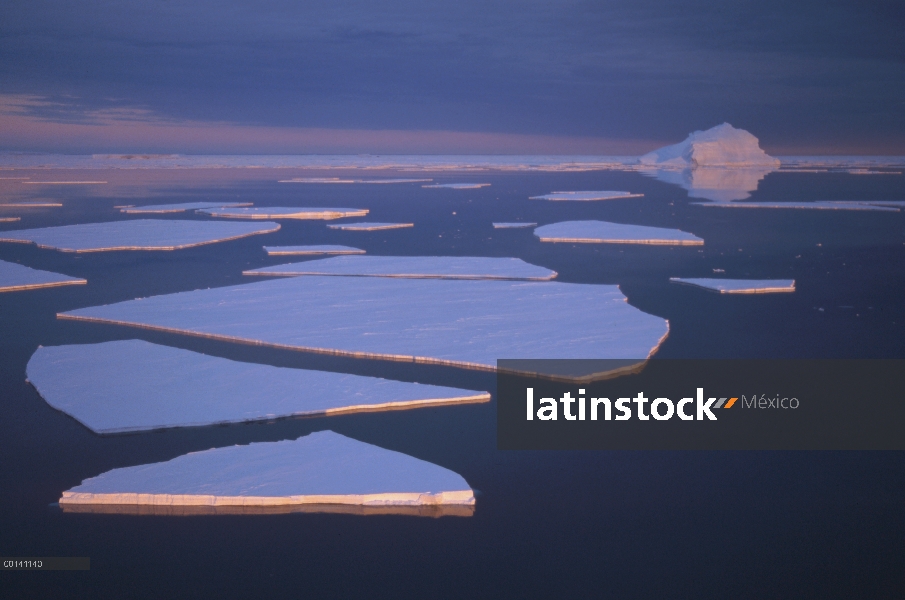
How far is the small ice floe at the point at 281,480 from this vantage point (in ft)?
13.1

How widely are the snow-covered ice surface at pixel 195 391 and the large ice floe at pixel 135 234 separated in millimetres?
7505

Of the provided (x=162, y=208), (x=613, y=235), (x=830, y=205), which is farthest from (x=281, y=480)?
(x=830, y=205)

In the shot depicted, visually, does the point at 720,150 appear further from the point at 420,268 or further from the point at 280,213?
the point at 420,268

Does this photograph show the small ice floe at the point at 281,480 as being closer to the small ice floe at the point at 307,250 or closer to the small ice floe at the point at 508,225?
the small ice floe at the point at 307,250

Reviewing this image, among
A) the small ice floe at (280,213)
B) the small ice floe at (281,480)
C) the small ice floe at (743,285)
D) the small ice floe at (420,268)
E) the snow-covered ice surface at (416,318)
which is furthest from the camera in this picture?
the small ice floe at (280,213)

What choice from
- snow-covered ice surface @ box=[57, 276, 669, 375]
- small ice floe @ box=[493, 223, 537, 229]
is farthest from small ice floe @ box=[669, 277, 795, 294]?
small ice floe @ box=[493, 223, 537, 229]

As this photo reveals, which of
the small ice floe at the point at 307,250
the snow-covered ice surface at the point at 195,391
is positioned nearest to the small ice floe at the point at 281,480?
the snow-covered ice surface at the point at 195,391

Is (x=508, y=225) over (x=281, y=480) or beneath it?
over

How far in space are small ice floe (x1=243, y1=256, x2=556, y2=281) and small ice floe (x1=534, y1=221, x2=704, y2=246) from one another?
299 centimetres

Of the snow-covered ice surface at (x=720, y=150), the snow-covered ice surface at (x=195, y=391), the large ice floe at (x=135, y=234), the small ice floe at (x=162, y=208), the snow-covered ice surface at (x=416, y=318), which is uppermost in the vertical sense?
the snow-covered ice surface at (x=720, y=150)

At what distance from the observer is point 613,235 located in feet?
47.2

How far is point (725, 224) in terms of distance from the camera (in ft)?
56.7

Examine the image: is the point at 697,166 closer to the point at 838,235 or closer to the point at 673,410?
the point at 838,235

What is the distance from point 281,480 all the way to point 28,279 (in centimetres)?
747
